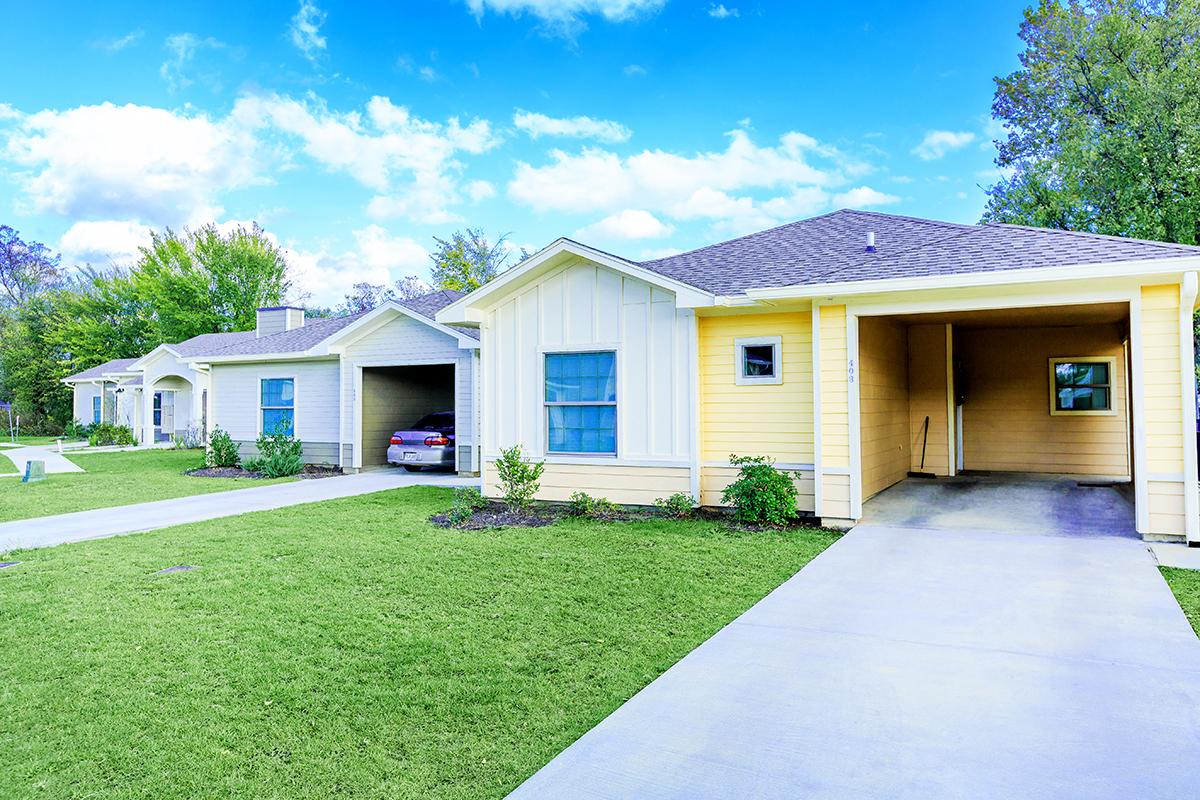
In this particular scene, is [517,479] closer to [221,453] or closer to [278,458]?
[278,458]

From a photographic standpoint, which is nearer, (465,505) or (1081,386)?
(465,505)

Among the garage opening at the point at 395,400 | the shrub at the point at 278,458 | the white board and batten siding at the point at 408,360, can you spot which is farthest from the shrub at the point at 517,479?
the shrub at the point at 278,458

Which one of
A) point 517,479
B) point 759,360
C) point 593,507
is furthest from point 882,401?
point 517,479

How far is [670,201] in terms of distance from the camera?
32406mm

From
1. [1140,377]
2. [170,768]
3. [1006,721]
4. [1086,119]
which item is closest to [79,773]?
[170,768]

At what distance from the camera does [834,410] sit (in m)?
8.20

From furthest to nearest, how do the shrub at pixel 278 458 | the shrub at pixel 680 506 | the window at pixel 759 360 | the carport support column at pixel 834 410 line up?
1. the shrub at pixel 278 458
2. the shrub at pixel 680 506
3. the window at pixel 759 360
4. the carport support column at pixel 834 410

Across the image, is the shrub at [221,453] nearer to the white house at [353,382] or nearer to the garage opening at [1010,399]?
the white house at [353,382]

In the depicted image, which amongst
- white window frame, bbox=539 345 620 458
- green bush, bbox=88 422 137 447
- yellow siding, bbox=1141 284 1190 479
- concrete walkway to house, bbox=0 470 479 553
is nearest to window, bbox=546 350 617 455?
white window frame, bbox=539 345 620 458

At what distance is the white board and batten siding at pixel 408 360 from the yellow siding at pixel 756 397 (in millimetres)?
5979

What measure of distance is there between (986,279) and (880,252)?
6.27 ft

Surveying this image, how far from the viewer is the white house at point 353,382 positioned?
1445 cm

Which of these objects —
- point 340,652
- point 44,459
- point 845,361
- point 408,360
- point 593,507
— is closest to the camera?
point 340,652

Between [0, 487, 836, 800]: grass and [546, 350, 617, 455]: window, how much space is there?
223cm
